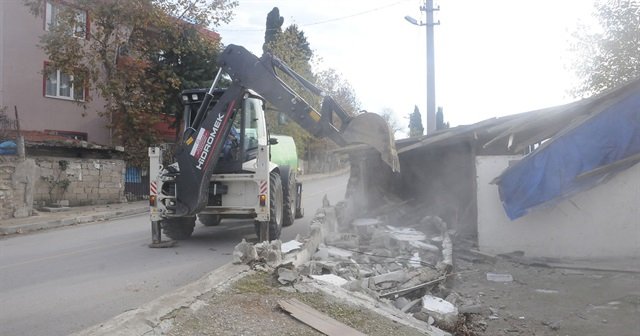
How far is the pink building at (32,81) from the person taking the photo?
22625mm

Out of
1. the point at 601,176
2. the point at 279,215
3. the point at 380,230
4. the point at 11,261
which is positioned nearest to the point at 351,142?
the point at 279,215

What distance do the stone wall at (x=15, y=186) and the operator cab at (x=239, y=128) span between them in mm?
7787

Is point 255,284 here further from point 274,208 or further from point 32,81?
point 32,81

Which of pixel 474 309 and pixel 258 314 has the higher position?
pixel 258 314

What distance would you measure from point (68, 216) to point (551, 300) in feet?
47.3

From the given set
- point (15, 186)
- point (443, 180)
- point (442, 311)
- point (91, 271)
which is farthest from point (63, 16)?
point (442, 311)

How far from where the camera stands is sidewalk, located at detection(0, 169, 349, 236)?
1430cm

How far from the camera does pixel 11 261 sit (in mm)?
9516

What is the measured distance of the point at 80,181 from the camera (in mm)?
19266

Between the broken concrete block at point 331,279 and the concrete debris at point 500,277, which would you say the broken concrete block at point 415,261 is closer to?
the concrete debris at point 500,277

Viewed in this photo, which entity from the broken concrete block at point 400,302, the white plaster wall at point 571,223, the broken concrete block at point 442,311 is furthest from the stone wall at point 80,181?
the broken concrete block at point 442,311

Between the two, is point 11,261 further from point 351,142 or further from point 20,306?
point 351,142

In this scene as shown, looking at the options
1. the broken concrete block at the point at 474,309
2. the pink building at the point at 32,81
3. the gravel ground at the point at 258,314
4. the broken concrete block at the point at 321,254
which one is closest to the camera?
the gravel ground at the point at 258,314

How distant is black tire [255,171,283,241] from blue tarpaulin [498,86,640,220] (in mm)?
4388
